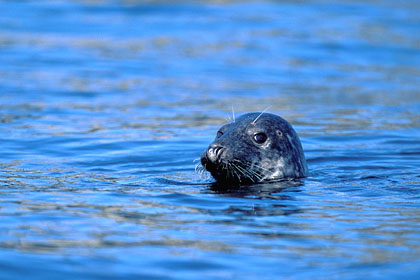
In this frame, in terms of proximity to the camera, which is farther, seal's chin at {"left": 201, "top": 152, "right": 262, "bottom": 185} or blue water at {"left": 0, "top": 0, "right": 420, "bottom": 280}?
seal's chin at {"left": 201, "top": 152, "right": 262, "bottom": 185}

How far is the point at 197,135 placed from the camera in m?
12.4

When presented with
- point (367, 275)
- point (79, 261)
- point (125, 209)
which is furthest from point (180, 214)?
point (367, 275)

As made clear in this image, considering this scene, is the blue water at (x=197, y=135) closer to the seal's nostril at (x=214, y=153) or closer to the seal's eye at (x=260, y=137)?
the seal's nostril at (x=214, y=153)

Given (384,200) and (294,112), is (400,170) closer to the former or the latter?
(384,200)

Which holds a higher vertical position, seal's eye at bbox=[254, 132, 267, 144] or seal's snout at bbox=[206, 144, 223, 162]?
seal's eye at bbox=[254, 132, 267, 144]

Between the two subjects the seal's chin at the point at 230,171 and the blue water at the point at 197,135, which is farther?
the seal's chin at the point at 230,171

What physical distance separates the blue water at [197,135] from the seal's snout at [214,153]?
0.36m

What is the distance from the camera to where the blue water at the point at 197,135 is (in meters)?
5.97

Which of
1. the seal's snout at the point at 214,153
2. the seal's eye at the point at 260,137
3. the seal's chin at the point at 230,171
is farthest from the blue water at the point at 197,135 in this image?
the seal's eye at the point at 260,137

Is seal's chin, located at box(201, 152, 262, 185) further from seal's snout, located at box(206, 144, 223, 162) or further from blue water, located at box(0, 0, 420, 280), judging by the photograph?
blue water, located at box(0, 0, 420, 280)

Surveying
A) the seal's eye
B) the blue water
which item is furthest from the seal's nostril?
the seal's eye

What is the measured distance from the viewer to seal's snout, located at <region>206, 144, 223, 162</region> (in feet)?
27.3

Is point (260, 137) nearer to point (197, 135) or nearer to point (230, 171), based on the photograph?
point (230, 171)

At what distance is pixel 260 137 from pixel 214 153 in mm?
849
